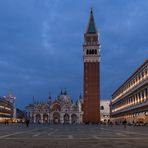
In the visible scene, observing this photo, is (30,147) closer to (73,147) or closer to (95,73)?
(73,147)

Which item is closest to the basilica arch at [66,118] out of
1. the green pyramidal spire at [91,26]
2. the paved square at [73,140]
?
the green pyramidal spire at [91,26]

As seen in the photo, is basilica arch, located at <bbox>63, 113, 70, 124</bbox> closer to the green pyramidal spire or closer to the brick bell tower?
the brick bell tower

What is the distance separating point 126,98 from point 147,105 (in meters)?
37.8

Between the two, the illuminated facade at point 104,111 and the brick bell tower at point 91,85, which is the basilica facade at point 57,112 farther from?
Answer: the brick bell tower at point 91,85

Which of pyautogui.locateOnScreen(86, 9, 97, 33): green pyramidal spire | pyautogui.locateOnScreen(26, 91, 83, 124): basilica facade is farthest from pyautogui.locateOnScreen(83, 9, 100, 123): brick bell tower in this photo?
pyautogui.locateOnScreen(26, 91, 83, 124): basilica facade

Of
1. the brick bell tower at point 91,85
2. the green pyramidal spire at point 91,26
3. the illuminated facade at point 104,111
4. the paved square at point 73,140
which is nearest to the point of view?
the paved square at point 73,140

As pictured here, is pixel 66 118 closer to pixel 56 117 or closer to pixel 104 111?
pixel 56 117

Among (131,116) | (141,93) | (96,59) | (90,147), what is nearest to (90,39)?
(96,59)

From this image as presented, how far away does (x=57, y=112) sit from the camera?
189875 mm

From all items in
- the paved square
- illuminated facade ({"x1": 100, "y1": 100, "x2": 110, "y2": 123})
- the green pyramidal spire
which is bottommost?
the paved square

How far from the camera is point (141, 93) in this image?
82688 millimetres

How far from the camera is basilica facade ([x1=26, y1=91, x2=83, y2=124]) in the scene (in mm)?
187625

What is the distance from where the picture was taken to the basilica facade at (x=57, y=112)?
188 m

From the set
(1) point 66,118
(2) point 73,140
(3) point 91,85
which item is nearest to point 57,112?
(1) point 66,118
